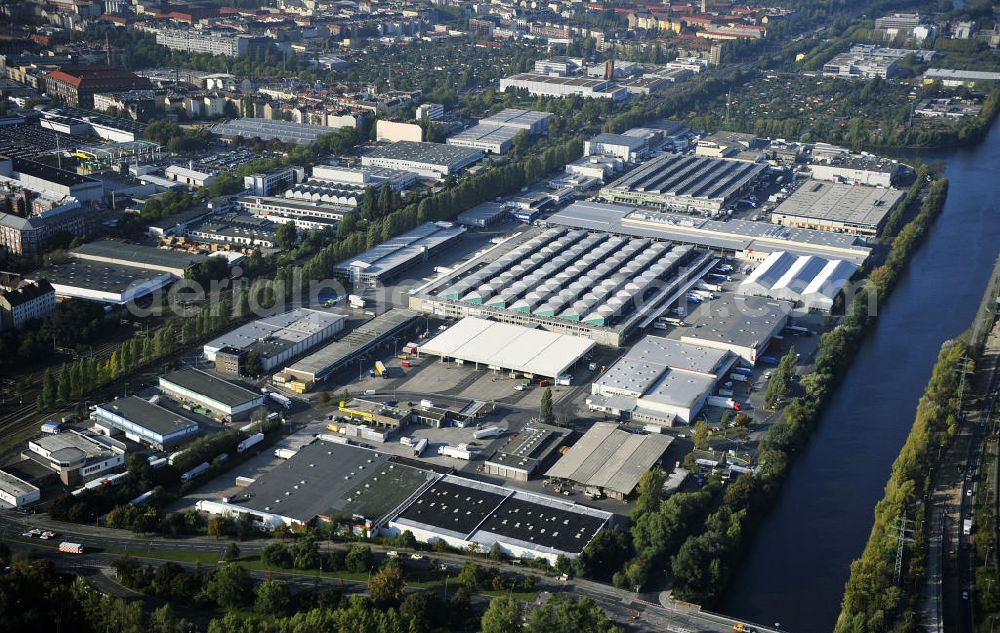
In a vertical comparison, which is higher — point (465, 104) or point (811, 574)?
point (465, 104)

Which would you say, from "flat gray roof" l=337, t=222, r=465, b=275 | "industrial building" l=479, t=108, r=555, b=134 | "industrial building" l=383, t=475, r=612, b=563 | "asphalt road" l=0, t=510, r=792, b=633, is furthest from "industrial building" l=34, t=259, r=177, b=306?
"industrial building" l=479, t=108, r=555, b=134

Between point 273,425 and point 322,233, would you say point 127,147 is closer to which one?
point 322,233

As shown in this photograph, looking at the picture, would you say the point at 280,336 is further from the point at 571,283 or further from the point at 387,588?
the point at 387,588

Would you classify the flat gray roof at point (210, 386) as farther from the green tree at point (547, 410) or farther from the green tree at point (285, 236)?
the green tree at point (285, 236)

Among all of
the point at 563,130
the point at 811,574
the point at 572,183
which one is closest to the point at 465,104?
the point at 563,130

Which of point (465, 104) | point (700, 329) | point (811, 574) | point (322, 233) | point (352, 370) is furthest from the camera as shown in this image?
point (465, 104)

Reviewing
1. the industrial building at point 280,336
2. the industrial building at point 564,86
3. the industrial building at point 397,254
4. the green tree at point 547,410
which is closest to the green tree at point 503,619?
the green tree at point 547,410

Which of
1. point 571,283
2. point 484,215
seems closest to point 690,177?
point 484,215

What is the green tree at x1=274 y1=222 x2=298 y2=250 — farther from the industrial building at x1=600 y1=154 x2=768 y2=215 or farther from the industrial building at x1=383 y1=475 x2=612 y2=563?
the industrial building at x1=383 y1=475 x2=612 y2=563
